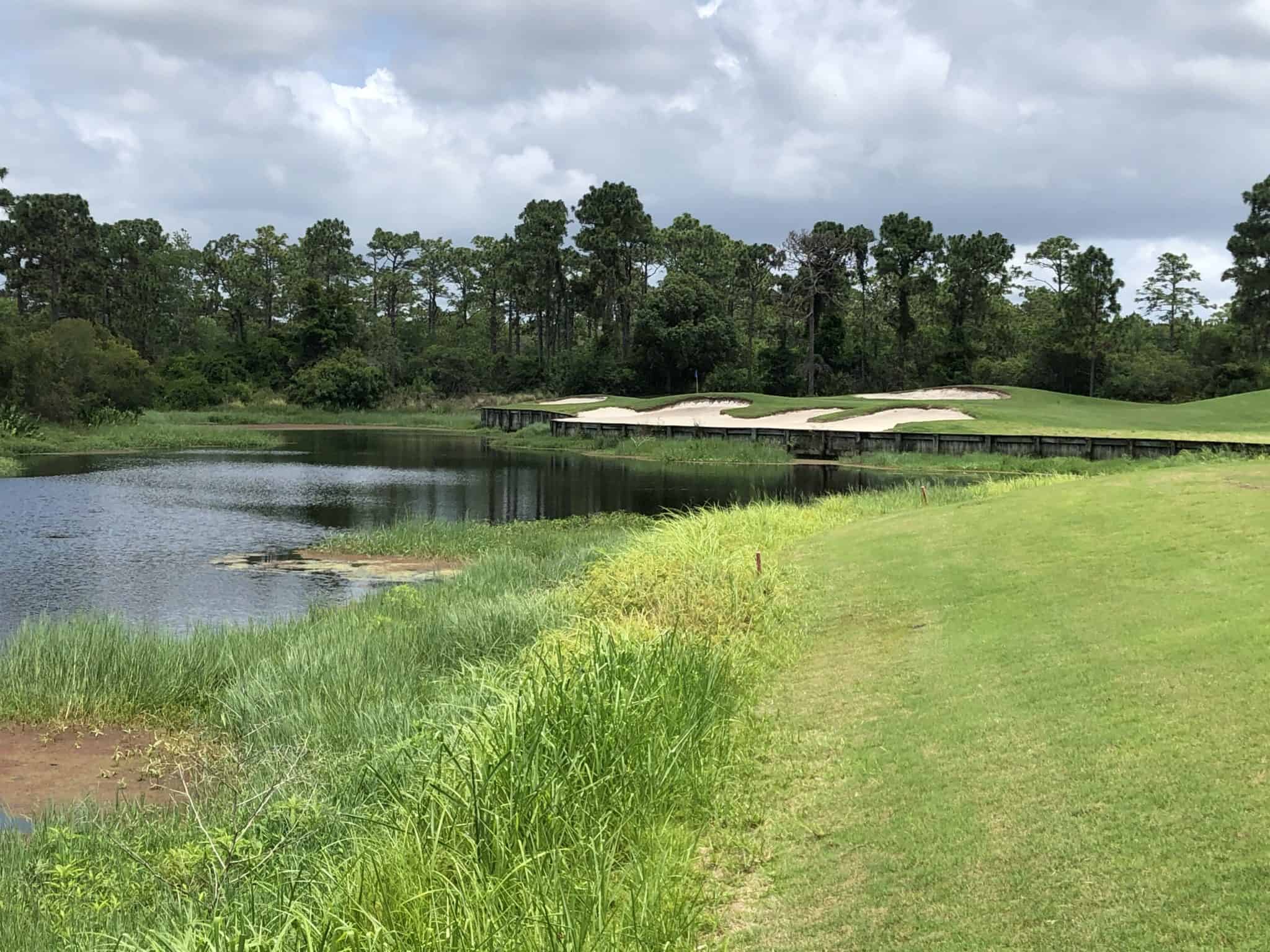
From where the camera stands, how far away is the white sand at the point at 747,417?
4584 centimetres

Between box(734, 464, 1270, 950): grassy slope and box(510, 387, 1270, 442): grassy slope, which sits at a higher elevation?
box(510, 387, 1270, 442): grassy slope

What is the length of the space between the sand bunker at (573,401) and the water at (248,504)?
1111 centimetres

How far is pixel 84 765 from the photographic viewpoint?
9148 mm

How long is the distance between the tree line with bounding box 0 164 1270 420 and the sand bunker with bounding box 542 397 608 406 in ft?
20.6

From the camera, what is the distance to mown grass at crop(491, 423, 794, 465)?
144 ft

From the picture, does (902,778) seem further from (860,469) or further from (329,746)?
(860,469)

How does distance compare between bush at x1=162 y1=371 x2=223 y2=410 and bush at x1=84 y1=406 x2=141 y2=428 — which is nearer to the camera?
bush at x1=84 y1=406 x2=141 y2=428

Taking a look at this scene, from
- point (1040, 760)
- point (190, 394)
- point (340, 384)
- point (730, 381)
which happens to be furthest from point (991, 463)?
point (190, 394)

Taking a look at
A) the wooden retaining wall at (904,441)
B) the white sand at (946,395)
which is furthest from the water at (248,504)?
the white sand at (946,395)

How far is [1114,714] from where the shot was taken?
6.11m

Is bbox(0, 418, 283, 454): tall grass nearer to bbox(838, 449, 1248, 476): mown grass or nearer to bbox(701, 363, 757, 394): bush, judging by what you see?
bbox(701, 363, 757, 394): bush

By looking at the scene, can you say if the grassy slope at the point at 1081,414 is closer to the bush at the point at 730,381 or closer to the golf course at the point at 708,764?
the bush at the point at 730,381

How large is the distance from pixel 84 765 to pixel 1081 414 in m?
43.4

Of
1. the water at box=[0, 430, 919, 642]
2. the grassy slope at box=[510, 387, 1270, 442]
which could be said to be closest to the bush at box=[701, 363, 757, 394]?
the grassy slope at box=[510, 387, 1270, 442]
